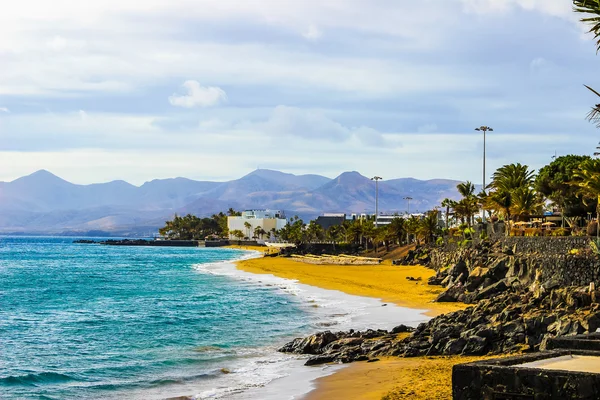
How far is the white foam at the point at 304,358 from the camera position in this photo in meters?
21.8

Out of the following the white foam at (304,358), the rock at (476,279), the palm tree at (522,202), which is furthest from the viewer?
the palm tree at (522,202)

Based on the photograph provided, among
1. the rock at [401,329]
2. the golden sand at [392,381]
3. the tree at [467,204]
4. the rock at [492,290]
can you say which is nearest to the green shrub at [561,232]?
the rock at [492,290]

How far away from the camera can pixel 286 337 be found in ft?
107

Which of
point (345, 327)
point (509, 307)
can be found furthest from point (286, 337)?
point (509, 307)

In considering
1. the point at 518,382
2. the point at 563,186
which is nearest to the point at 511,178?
the point at 563,186

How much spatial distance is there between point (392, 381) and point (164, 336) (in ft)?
52.3

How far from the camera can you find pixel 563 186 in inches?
2501

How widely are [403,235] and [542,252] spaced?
7604cm

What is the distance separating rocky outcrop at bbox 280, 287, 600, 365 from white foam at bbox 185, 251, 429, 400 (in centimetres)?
129

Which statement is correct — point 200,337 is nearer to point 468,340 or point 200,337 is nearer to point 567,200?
point 468,340

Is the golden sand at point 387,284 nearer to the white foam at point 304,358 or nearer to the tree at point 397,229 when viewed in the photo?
A: the white foam at point 304,358

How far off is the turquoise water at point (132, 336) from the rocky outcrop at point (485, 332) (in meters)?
3.69

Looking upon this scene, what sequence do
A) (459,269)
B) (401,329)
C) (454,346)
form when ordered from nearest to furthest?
(454,346)
(401,329)
(459,269)

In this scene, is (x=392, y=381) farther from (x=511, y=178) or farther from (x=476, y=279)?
(x=511, y=178)
